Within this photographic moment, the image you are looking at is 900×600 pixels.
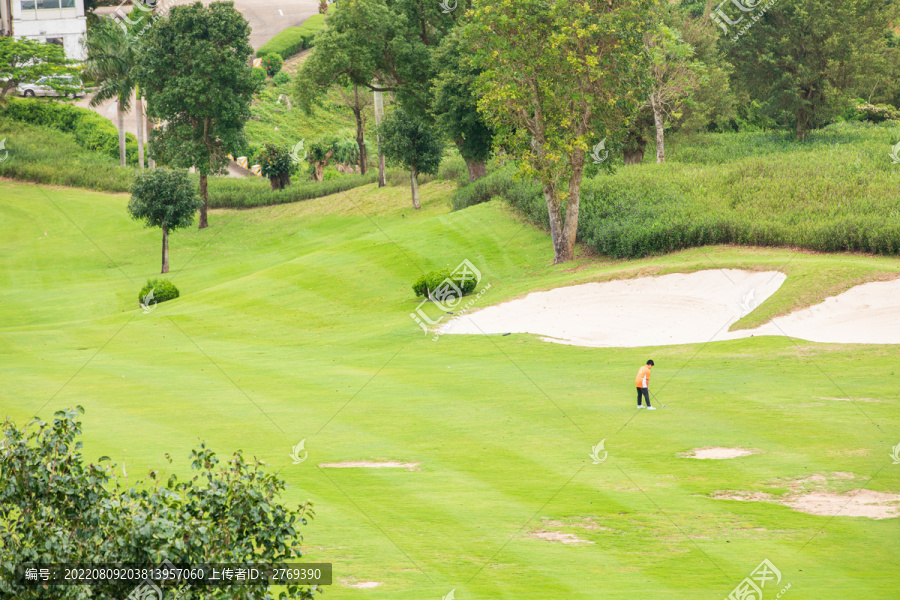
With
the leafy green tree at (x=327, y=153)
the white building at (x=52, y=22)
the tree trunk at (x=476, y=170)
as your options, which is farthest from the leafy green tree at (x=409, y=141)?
the white building at (x=52, y=22)

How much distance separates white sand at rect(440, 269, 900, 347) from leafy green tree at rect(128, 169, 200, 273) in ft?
83.6

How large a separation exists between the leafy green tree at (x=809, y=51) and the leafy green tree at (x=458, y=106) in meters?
23.9

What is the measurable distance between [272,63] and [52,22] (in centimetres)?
2707

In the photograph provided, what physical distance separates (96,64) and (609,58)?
52.8 m

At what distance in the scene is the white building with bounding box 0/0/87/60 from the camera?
98.2 metres

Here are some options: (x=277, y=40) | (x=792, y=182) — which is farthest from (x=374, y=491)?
(x=277, y=40)

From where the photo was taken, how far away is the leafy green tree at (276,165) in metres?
76.0

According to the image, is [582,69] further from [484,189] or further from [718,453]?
[718,453]

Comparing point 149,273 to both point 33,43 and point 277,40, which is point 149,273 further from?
point 277,40

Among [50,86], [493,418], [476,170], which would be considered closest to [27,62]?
[50,86]

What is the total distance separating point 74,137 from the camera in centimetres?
8825

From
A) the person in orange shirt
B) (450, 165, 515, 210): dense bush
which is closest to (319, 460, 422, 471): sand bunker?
the person in orange shirt

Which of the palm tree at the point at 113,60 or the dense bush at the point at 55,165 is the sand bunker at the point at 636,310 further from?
the dense bush at the point at 55,165

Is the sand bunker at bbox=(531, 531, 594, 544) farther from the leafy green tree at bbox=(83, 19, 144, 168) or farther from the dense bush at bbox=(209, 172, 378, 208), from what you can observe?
the leafy green tree at bbox=(83, 19, 144, 168)
